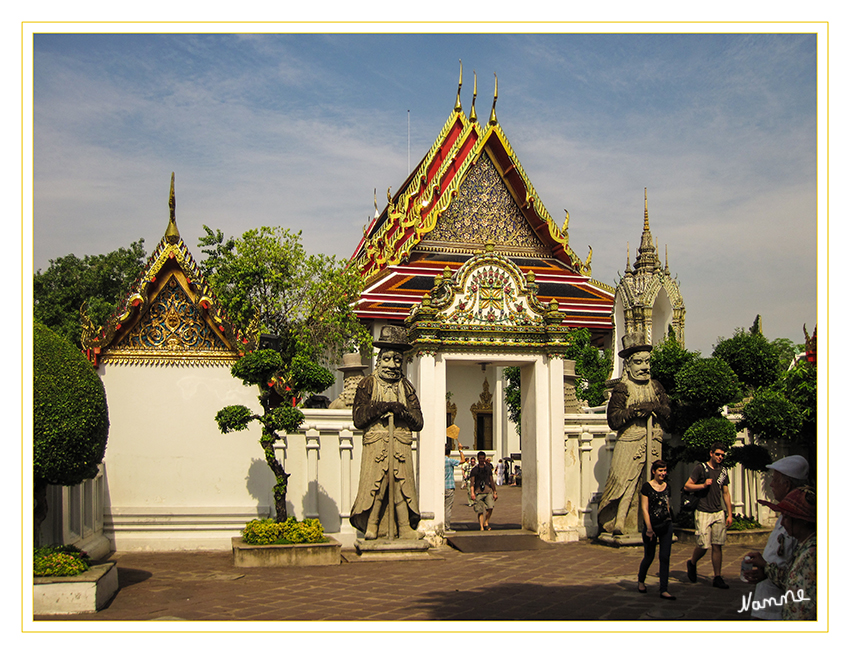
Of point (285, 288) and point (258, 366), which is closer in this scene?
point (258, 366)

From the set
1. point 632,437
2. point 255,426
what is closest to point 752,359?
point 632,437

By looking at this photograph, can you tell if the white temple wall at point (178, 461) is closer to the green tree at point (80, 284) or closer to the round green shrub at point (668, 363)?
the round green shrub at point (668, 363)

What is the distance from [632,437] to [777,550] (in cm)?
608

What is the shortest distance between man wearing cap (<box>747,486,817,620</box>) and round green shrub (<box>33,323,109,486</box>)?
5454 mm

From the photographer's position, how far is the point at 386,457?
9.47 m

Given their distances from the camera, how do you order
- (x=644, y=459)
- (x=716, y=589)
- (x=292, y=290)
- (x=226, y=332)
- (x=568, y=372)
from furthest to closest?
(x=292, y=290), (x=568, y=372), (x=226, y=332), (x=644, y=459), (x=716, y=589)

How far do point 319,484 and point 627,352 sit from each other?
464 centimetres

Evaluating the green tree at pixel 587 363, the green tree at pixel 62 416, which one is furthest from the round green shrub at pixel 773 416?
the green tree at pixel 587 363

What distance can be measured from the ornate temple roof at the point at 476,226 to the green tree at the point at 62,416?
16.2 metres

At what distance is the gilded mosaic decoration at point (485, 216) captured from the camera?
24.9 metres

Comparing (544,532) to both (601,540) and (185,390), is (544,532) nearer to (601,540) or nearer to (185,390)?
(601,540)

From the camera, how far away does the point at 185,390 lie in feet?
36.0

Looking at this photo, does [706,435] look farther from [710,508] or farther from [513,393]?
[513,393]

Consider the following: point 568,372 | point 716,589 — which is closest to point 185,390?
point 568,372
